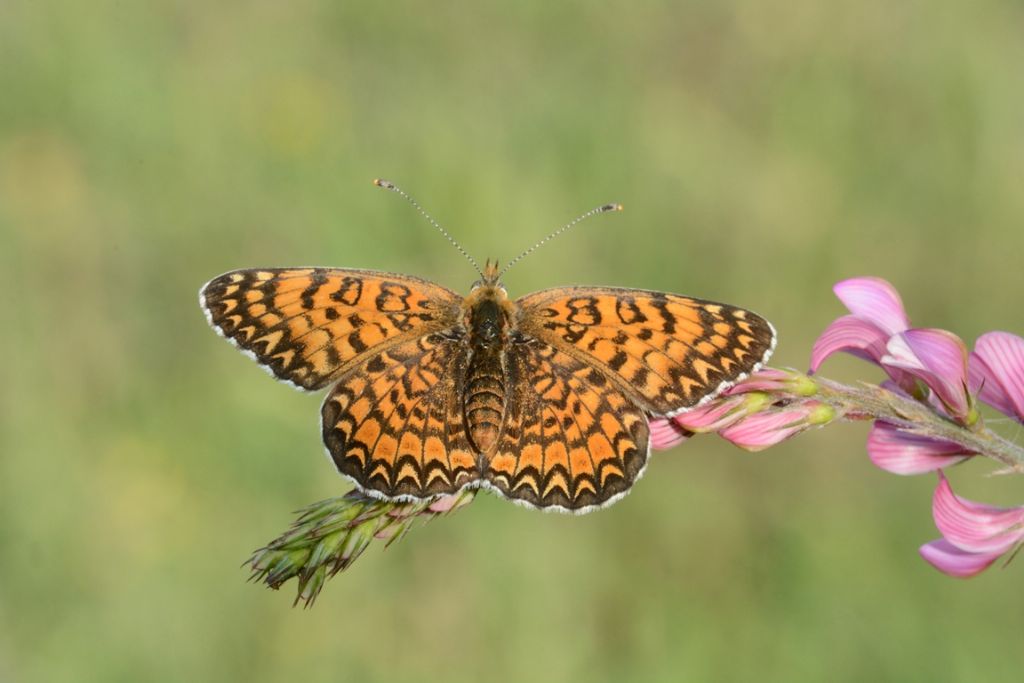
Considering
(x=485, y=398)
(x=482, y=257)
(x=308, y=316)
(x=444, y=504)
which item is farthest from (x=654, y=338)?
(x=482, y=257)

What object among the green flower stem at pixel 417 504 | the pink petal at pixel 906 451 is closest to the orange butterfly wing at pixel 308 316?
the green flower stem at pixel 417 504

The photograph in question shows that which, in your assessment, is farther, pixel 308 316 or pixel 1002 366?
pixel 308 316

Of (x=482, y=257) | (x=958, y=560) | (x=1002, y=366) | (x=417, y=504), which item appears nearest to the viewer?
(x=958, y=560)

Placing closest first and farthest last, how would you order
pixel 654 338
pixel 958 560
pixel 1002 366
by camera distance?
1. pixel 958 560
2. pixel 1002 366
3. pixel 654 338

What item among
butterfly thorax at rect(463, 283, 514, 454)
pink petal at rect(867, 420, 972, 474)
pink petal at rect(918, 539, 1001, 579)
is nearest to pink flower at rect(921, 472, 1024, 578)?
pink petal at rect(918, 539, 1001, 579)

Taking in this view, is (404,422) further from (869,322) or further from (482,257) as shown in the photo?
(482,257)

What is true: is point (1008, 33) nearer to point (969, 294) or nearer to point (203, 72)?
point (969, 294)

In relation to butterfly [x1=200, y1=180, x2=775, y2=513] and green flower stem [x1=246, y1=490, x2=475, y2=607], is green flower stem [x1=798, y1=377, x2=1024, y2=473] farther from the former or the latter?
green flower stem [x1=246, y1=490, x2=475, y2=607]

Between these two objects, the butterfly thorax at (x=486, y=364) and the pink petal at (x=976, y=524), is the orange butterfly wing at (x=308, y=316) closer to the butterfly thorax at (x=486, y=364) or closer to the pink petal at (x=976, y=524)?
the butterfly thorax at (x=486, y=364)
